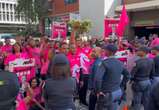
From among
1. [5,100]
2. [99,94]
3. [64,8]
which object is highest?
[64,8]

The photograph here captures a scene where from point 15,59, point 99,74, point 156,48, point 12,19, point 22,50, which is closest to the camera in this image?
point 99,74

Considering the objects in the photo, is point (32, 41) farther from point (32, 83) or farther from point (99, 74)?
point (99, 74)

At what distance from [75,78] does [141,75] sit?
1.47m

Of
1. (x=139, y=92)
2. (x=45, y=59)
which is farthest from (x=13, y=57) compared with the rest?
(x=139, y=92)

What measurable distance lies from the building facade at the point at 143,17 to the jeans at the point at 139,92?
21.1 meters

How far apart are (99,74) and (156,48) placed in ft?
4.97

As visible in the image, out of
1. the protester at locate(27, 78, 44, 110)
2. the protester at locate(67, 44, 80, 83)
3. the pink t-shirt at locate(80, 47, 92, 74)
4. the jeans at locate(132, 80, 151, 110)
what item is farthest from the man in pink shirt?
the jeans at locate(132, 80, 151, 110)

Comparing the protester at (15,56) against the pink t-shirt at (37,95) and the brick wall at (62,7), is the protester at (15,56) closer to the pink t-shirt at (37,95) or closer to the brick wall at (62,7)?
the pink t-shirt at (37,95)

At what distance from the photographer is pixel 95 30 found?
38250 mm

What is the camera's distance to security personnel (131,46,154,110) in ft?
25.2

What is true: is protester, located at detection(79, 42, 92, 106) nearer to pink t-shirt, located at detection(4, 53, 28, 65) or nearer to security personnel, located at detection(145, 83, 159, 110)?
pink t-shirt, located at detection(4, 53, 28, 65)

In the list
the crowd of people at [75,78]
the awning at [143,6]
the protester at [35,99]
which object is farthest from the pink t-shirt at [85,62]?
the awning at [143,6]

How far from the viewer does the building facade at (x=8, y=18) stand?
95562mm

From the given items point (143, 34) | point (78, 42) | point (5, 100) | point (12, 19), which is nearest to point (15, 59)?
point (78, 42)
